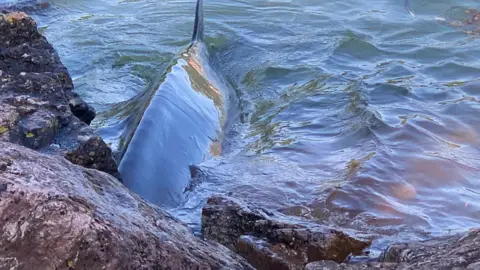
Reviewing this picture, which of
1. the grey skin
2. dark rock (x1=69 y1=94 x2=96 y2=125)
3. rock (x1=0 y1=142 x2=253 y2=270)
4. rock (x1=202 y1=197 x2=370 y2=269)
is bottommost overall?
the grey skin

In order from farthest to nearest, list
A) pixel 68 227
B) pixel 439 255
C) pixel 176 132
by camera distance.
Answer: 1. pixel 176 132
2. pixel 439 255
3. pixel 68 227

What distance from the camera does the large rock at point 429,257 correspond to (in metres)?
2.10

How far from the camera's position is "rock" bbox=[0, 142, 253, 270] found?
5.39 ft

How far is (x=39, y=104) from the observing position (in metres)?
3.21

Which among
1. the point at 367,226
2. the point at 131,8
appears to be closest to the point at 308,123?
the point at 367,226

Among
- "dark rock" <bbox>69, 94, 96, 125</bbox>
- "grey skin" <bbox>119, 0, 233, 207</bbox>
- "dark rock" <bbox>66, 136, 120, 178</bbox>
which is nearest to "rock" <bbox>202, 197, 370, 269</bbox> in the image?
"dark rock" <bbox>66, 136, 120, 178</bbox>

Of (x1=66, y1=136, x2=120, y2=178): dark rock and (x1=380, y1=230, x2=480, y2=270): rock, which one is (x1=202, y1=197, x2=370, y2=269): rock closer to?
(x1=380, y1=230, x2=480, y2=270): rock

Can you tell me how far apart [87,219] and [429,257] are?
1176 millimetres

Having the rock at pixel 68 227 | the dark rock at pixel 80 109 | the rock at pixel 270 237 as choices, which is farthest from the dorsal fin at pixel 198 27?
the rock at pixel 68 227

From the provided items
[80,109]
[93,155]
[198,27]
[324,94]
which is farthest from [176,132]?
[198,27]

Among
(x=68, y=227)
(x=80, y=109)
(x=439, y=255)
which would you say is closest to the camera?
(x=68, y=227)

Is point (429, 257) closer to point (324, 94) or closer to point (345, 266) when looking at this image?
point (345, 266)

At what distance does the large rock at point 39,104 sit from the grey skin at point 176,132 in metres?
0.46

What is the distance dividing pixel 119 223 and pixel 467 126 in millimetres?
4435
